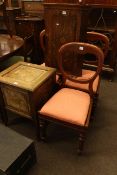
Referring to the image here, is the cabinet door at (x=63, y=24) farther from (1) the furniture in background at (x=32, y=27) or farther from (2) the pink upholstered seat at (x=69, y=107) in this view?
(1) the furniture in background at (x=32, y=27)

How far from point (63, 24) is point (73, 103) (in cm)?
70

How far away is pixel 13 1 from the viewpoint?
3.38m

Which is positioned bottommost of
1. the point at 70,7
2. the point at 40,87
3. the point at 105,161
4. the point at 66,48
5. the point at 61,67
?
the point at 105,161

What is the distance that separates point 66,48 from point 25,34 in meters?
1.91

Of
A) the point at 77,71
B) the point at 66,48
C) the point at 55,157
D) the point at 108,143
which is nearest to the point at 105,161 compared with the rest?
the point at 108,143

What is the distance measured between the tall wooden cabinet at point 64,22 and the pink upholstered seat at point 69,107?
1.57ft

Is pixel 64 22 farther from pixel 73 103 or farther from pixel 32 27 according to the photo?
pixel 32 27

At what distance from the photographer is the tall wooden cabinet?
4.55ft

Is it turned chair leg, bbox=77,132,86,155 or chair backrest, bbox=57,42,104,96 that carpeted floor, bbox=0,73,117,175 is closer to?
turned chair leg, bbox=77,132,86,155

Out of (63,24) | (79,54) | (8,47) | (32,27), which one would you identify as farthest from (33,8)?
(79,54)

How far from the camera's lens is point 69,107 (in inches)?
55.4

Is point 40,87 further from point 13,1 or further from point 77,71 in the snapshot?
point 13,1

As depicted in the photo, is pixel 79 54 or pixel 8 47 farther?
pixel 8 47

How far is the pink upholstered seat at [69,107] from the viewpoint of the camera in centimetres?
134
